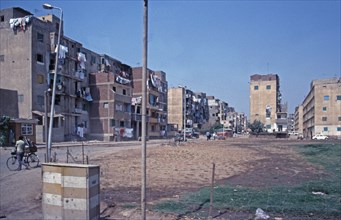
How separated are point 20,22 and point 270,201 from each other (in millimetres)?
49507

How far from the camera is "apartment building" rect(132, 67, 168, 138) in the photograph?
75.5 metres

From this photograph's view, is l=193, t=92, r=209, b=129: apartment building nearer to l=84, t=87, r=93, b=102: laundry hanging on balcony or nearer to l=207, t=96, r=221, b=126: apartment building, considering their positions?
l=207, t=96, r=221, b=126: apartment building

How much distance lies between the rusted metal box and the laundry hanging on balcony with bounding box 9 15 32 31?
47934 mm

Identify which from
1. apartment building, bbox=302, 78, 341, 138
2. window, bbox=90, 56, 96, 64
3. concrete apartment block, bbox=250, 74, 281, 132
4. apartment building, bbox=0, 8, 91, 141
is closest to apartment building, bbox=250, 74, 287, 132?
concrete apartment block, bbox=250, 74, 281, 132

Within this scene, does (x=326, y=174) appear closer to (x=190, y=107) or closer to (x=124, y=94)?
(x=124, y=94)

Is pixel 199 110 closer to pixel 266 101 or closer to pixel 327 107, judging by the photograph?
pixel 266 101

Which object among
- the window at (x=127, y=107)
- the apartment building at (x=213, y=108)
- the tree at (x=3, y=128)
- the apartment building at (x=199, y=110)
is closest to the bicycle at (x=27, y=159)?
the tree at (x=3, y=128)

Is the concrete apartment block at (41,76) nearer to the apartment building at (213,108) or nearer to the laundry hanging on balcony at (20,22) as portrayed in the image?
the laundry hanging on balcony at (20,22)

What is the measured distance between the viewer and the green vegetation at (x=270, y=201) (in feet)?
27.6

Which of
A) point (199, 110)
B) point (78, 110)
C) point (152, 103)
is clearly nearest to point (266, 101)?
point (199, 110)

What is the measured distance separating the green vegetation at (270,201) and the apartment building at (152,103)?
61306 mm

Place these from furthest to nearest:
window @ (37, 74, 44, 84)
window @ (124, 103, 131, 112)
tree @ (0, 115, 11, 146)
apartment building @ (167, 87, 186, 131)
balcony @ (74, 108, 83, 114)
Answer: apartment building @ (167, 87, 186, 131)
window @ (124, 103, 131, 112)
balcony @ (74, 108, 83, 114)
window @ (37, 74, 44, 84)
tree @ (0, 115, 11, 146)

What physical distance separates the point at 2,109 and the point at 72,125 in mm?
12814

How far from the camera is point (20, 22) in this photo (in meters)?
49.0
